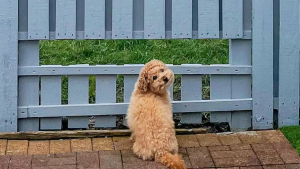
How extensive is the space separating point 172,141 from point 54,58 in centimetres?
253

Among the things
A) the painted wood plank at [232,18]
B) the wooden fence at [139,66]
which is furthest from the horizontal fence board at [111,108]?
the painted wood plank at [232,18]

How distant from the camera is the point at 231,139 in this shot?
15.7 feet

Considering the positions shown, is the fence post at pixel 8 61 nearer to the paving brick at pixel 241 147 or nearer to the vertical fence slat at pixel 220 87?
the vertical fence slat at pixel 220 87

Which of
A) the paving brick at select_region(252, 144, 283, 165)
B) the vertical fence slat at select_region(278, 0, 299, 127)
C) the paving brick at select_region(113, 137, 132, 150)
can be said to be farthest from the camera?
the vertical fence slat at select_region(278, 0, 299, 127)

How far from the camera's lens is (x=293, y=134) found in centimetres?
483

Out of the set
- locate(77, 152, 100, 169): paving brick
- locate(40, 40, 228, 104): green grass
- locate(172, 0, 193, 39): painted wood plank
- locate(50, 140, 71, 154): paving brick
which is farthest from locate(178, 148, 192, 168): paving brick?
locate(40, 40, 228, 104): green grass

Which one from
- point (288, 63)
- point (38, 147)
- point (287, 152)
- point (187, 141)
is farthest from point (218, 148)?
point (38, 147)

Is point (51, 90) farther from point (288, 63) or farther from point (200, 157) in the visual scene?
point (288, 63)

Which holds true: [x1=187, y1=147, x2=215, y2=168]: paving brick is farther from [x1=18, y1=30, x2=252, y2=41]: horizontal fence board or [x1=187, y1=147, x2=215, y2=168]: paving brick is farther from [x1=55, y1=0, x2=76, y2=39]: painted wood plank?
[x1=55, y1=0, x2=76, y2=39]: painted wood plank

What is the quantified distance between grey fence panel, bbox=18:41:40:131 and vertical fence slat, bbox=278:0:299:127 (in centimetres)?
212

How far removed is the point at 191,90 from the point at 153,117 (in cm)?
75

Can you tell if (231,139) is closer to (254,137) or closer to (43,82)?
(254,137)

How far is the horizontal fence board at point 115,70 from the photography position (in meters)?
4.76

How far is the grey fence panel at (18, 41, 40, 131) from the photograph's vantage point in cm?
476
